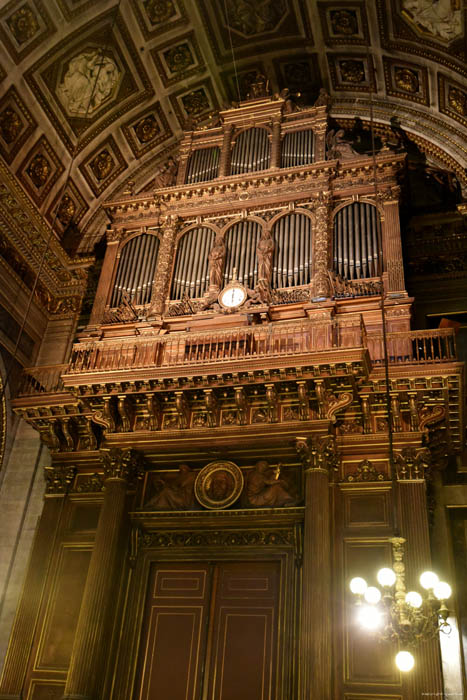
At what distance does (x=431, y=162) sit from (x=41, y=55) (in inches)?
348

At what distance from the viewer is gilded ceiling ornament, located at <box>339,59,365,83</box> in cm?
1673

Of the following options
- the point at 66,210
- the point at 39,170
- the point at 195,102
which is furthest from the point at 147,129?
the point at 39,170

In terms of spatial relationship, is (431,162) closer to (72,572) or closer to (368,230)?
(368,230)

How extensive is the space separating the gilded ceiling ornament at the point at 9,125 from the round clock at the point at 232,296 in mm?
5902

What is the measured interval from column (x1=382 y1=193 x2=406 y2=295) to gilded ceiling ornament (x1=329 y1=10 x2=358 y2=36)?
498cm

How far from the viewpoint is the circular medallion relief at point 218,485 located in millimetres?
11406

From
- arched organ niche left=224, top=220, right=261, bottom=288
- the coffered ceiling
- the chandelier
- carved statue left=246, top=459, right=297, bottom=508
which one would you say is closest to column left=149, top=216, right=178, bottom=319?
arched organ niche left=224, top=220, right=261, bottom=288

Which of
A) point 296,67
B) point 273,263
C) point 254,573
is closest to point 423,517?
point 254,573

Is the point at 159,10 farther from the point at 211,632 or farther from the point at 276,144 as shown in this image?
the point at 211,632

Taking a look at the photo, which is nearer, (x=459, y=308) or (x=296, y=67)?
(x=459, y=308)

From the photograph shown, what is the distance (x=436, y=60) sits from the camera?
15430mm

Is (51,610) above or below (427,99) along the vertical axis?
below

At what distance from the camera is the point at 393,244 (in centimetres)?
1279

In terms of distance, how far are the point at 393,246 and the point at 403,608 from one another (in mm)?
7179
